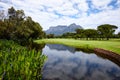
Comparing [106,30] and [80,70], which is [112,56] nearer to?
[80,70]

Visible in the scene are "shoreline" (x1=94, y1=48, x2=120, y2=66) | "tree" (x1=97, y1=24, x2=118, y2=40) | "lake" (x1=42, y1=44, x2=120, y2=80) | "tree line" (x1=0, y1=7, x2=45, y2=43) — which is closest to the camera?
"lake" (x1=42, y1=44, x2=120, y2=80)

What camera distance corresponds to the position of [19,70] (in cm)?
1402

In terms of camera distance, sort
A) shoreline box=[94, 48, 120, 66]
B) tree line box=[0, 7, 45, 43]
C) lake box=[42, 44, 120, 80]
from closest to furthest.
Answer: lake box=[42, 44, 120, 80] < shoreline box=[94, 48, 120, 66] < tree line box=[0, 7, 45, 43]

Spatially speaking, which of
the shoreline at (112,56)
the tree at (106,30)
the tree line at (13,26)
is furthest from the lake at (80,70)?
the tree at (106,30)

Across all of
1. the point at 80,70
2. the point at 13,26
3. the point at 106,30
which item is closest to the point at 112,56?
the point at 80,70

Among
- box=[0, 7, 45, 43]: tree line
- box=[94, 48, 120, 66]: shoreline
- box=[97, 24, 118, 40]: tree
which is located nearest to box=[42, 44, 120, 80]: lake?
box=[94, 48, 120, 66]: shoreline

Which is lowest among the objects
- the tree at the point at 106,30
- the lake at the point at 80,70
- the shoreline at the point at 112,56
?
the lake at the point at 80,70

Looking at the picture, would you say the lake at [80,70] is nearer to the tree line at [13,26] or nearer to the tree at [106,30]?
the tree line at [13,26]

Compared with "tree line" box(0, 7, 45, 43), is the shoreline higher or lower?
lower

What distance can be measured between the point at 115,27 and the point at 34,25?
201 feet

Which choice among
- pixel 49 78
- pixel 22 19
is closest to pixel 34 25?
pixel 22 19

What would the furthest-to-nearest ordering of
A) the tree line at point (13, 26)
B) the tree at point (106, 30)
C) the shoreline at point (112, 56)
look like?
the tree at point (106, 30), the tree line at point (13, 26), the shoreline at point (112, 56)

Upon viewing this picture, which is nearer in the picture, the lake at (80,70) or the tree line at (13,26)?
the lake at (80,70)

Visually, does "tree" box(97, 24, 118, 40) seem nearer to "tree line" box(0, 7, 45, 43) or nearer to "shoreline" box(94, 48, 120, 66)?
"tree line" box(0, 7, 45, 43)
